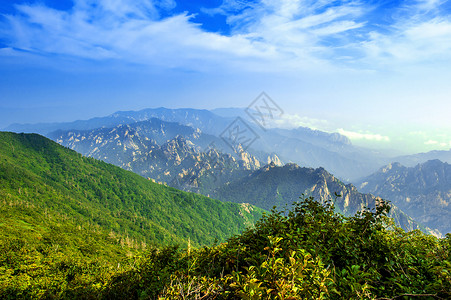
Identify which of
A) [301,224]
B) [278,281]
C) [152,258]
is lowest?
[152,258]

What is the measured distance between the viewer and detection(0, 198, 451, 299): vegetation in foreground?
398 cm

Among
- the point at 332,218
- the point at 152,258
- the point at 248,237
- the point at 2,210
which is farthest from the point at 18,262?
the point at 2,210

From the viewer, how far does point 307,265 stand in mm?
Answer: 3984

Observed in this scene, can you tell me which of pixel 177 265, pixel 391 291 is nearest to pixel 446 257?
pixel 391 291

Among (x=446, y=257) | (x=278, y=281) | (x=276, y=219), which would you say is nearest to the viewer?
(x=278, y=281)

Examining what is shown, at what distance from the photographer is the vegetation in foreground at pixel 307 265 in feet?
13.1

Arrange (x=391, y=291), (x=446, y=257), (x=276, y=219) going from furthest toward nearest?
(x=276, y=219) → (x=446, y=257) → (x=391, y=291)

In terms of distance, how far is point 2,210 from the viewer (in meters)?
120

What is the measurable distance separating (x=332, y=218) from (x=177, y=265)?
19.8 feet

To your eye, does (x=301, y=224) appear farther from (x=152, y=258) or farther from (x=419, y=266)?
(x=152, y=258)

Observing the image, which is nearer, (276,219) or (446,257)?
(446,257)

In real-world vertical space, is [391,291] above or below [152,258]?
above

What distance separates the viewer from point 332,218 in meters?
7.68

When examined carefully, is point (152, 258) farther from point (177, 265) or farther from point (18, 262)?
point (18, 262)
